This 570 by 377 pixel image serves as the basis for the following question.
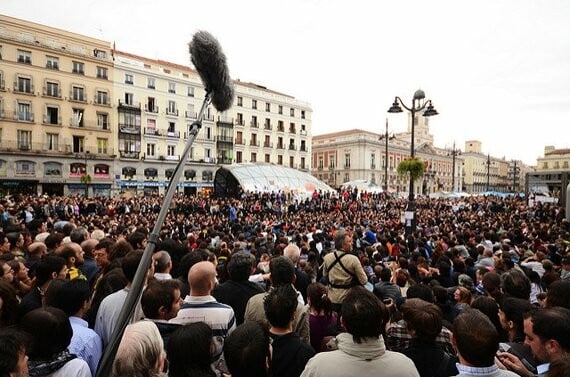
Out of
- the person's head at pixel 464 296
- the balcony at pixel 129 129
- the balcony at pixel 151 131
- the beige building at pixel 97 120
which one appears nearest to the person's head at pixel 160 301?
the person's head at pixel 464 296

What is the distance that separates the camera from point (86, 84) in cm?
3891

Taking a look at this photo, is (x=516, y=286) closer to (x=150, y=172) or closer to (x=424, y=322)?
(x=424, y=322)

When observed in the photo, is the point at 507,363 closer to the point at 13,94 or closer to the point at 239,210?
the point at 239,210

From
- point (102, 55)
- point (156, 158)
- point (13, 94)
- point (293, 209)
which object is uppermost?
point (102, 55)

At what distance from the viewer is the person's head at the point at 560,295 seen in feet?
11.3

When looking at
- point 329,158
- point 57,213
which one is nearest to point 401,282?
point 57,213

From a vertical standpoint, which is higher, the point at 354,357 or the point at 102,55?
the point at 102,55

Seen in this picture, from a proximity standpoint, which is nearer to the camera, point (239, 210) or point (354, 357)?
point (354, 357)

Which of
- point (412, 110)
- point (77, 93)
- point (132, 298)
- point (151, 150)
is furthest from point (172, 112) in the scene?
point (132, 298)

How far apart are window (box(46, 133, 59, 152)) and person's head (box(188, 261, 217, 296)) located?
41114 mm

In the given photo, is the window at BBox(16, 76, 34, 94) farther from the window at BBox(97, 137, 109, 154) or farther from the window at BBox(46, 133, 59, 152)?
the window at BBox(97, 137, 109, 154)

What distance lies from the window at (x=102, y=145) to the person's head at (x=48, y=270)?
40.7 metres

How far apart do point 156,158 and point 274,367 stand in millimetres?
44056

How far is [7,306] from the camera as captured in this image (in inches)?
114
